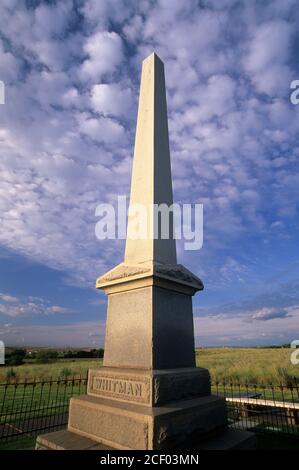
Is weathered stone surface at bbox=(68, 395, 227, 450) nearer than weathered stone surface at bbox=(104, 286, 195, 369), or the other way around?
weathered stone surface at bbox=(68, 395, 227, 450)

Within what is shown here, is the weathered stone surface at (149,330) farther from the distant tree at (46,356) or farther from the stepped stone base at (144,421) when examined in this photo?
the distant tree at (46,356)

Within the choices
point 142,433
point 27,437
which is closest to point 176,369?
point 142,433

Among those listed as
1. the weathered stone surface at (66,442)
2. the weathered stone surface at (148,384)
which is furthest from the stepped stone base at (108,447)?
the weathered stone surface at (148,384)

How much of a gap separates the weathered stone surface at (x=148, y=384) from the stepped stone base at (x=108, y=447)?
Result: 51 cm

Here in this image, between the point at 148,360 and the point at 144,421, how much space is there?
0.75 m

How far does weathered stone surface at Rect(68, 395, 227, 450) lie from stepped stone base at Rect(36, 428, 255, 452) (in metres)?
0.09

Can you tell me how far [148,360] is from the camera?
3.63m

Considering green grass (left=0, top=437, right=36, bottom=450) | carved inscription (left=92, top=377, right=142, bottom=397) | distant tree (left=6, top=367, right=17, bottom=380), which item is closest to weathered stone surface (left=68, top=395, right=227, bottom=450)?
carved inscription (left=92, top=377, right=142, bottom=397)

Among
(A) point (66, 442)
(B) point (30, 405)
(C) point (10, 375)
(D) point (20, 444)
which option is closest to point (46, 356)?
(C) point (10, 375)

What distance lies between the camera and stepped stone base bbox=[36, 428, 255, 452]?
10.7ft

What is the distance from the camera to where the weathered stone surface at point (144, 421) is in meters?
2.94

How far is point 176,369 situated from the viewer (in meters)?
3.83

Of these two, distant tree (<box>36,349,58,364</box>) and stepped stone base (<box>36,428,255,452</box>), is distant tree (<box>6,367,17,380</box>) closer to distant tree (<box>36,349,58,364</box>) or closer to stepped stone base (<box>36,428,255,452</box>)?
distant tree (<box>36,349,58,364</box>)
